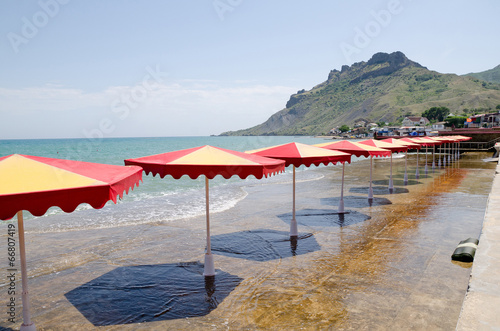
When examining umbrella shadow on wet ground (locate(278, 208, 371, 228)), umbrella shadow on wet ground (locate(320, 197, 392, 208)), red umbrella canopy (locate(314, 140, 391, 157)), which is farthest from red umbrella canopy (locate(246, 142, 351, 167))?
umbrella shadow on wet ground (locate(320, 197, 392, 208))

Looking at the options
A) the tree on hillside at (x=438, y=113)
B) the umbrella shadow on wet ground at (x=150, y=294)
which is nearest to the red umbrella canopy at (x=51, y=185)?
the umbrella shadow on wet ground at (x=150, y=294)

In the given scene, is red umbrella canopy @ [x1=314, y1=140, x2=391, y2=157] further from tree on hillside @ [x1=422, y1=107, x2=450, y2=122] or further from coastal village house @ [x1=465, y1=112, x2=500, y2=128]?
tree on hillside @ [x1=422, y1=107, x2=450, y2=122]

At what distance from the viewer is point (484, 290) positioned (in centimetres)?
429

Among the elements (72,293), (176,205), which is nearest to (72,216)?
(176,205)

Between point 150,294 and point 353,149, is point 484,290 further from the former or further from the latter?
point 353,149

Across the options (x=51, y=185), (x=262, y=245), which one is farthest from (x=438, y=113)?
(x=51, y=185)

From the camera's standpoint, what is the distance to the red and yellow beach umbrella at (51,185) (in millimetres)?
3080

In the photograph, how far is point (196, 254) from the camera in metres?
8.60

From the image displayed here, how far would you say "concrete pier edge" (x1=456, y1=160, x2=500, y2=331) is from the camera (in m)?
3.55

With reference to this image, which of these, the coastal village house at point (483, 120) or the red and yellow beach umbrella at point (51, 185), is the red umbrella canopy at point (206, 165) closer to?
the red and yellow beach umbrella at point (51, 185)

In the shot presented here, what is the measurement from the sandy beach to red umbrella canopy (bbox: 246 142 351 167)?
6.98 feet

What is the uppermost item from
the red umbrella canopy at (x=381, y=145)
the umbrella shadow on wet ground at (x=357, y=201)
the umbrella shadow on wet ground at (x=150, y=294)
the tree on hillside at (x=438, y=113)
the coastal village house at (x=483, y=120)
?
the tree on hillside at (x=438, y=113)

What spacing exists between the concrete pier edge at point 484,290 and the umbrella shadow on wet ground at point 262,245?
361 centimetres

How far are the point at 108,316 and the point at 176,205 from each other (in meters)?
11.4
